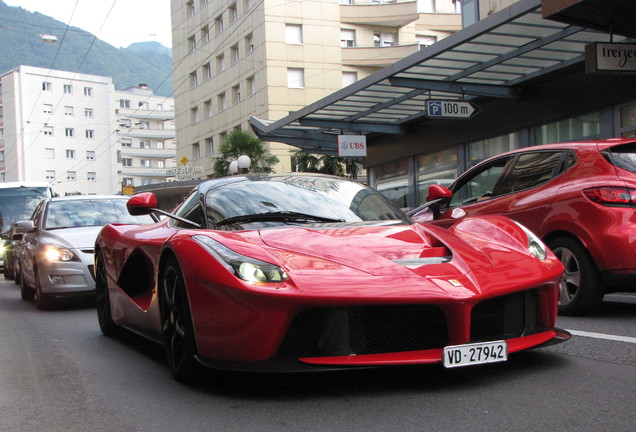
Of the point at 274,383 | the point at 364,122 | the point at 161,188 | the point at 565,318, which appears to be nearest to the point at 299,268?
the point at 274,383

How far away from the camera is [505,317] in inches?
149

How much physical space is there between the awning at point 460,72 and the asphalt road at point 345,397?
792 cm

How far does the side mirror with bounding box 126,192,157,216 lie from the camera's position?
5.05m

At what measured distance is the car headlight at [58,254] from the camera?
29.0 feet

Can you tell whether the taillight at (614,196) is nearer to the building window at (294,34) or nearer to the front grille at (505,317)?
the front grille at (505,317)

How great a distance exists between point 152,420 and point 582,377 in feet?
6.91

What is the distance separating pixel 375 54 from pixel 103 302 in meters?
42.6

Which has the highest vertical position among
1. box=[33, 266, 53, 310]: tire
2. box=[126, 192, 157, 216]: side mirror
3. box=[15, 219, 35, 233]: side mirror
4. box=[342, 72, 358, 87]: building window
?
box=[342, 72, 358, 87]: building window

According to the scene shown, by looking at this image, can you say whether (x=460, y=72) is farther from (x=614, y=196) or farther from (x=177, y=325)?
(x=177, y=325)

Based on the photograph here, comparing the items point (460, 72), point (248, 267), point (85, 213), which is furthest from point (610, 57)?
point (248, 267)

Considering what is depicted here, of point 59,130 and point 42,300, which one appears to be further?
point 59,130

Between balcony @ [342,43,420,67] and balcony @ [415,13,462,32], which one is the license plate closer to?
balcony @ [342,43,420,67]

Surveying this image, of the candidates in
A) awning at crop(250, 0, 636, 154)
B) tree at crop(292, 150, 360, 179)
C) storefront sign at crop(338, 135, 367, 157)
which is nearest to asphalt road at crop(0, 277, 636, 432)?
awning at crop(250, 0, 636, 154)

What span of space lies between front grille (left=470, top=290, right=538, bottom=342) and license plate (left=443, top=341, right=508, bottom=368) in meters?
0.10
